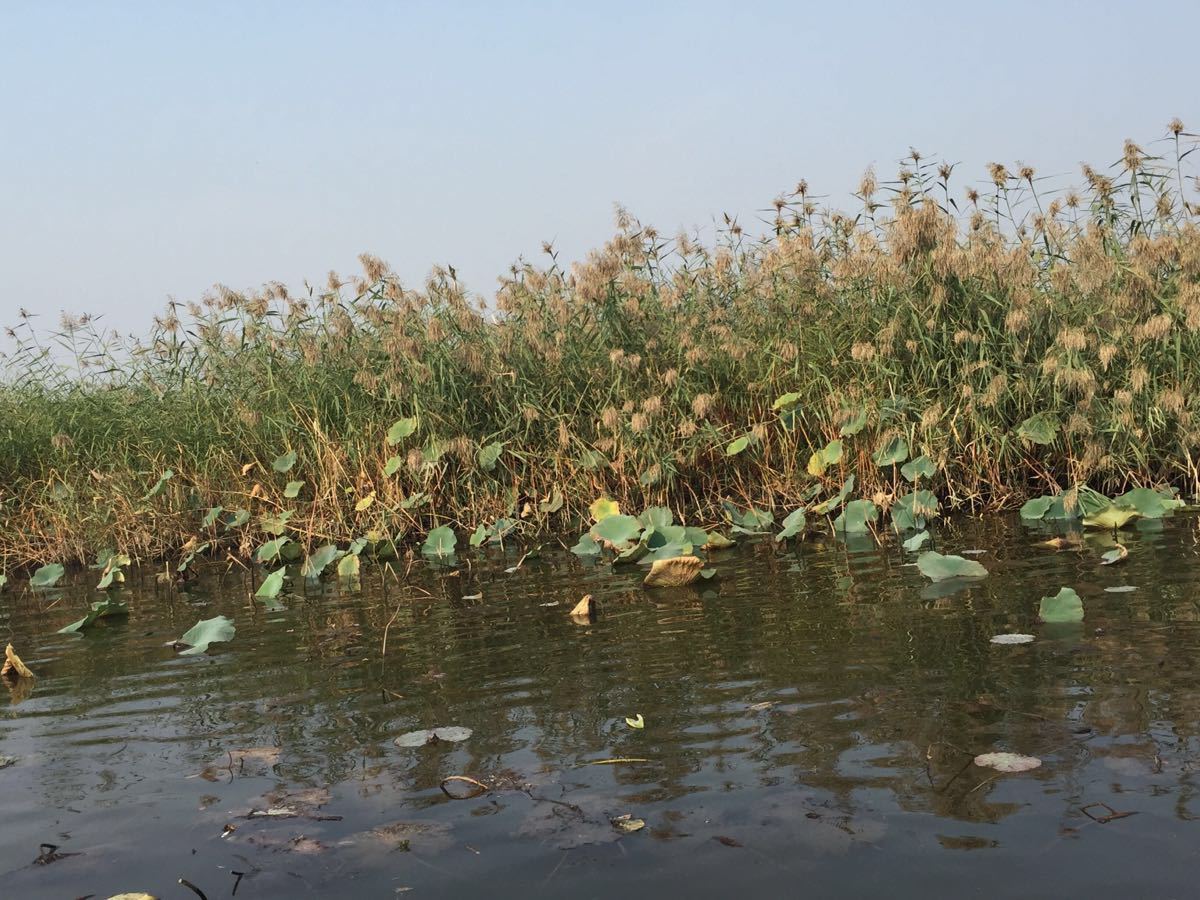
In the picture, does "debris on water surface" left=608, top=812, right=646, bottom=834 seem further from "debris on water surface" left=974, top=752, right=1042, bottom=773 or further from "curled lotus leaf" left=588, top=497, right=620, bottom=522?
"curled lotus leaf" left=588, top=497, right=620, bottom=522

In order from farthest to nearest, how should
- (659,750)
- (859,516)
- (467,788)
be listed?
(859,516)
(659,750)
(467,788)

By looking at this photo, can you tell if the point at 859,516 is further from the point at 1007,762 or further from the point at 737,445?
the point at 1007,762

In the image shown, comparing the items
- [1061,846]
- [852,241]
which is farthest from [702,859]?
[852,241]

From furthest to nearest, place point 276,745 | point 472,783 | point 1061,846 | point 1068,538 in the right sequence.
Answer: point 1068,538, point 276,745, point 472,783, point 1061,846

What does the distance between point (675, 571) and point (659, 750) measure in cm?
252

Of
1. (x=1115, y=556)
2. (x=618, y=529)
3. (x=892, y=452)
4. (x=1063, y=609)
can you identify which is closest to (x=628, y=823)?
(x=1063, y=609)

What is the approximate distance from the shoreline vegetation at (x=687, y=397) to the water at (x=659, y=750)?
1.81m

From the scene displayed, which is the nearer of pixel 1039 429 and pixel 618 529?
pixel 618 529

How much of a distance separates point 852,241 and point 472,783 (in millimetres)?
5608

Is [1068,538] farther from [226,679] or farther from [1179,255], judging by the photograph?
[226,679]

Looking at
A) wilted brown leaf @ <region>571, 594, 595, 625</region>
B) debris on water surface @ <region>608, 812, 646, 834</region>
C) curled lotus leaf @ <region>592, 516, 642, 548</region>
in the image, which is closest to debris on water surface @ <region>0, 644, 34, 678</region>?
wilted brown leaf @ <region>571, 594, 595, 625</region>

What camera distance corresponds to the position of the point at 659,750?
2.85 meters

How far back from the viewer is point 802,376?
23.7ft

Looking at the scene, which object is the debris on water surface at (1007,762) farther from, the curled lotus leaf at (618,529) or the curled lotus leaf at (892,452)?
the curled lotus leaf at (892,452)
